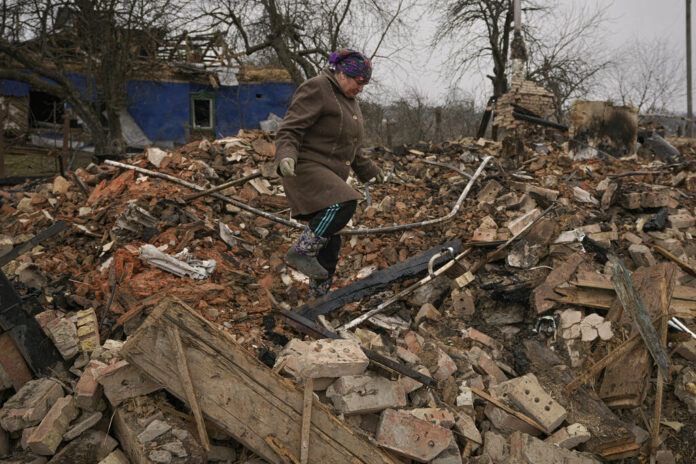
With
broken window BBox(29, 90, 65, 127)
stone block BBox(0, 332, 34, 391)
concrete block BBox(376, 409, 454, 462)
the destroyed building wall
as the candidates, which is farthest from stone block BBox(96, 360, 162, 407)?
broken window BBox(29, 90, 65, 127)

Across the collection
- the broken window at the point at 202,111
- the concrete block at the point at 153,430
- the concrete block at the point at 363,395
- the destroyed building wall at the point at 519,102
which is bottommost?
the concrete block at the point at 153,430

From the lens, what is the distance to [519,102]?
984 cm

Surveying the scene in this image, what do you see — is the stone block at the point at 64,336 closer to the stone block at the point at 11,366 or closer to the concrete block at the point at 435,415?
the stone block at the point at 11,366

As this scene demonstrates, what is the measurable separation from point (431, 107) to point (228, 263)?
17.3 m

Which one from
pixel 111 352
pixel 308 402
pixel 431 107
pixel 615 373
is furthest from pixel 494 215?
pixel 431 107

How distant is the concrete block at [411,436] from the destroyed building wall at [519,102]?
27.5ft

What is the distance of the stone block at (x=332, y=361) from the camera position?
2.44 meters

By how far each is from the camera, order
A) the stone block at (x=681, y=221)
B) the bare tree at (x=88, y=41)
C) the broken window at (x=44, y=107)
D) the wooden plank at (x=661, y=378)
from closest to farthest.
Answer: the wooden plank at (x=661, y=378) < the stone block at (x=681, y=221) < the bare tree at (x=88, y=41) < the broken window at (x=44, y=107)

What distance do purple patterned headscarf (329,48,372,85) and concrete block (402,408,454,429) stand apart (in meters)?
2.21

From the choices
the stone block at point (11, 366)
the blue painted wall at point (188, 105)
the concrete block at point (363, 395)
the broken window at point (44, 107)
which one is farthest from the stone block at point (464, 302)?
the broken window at point (44, 107)

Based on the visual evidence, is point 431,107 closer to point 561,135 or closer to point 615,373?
point 561,135

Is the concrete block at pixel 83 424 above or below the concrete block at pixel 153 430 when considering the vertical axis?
below

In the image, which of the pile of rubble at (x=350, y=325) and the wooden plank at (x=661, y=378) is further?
the wooden plank at (x=661, y=378)

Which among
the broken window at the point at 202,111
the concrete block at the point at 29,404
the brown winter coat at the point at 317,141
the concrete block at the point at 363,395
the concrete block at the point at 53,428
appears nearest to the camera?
the concrete block at the point at 53,428
